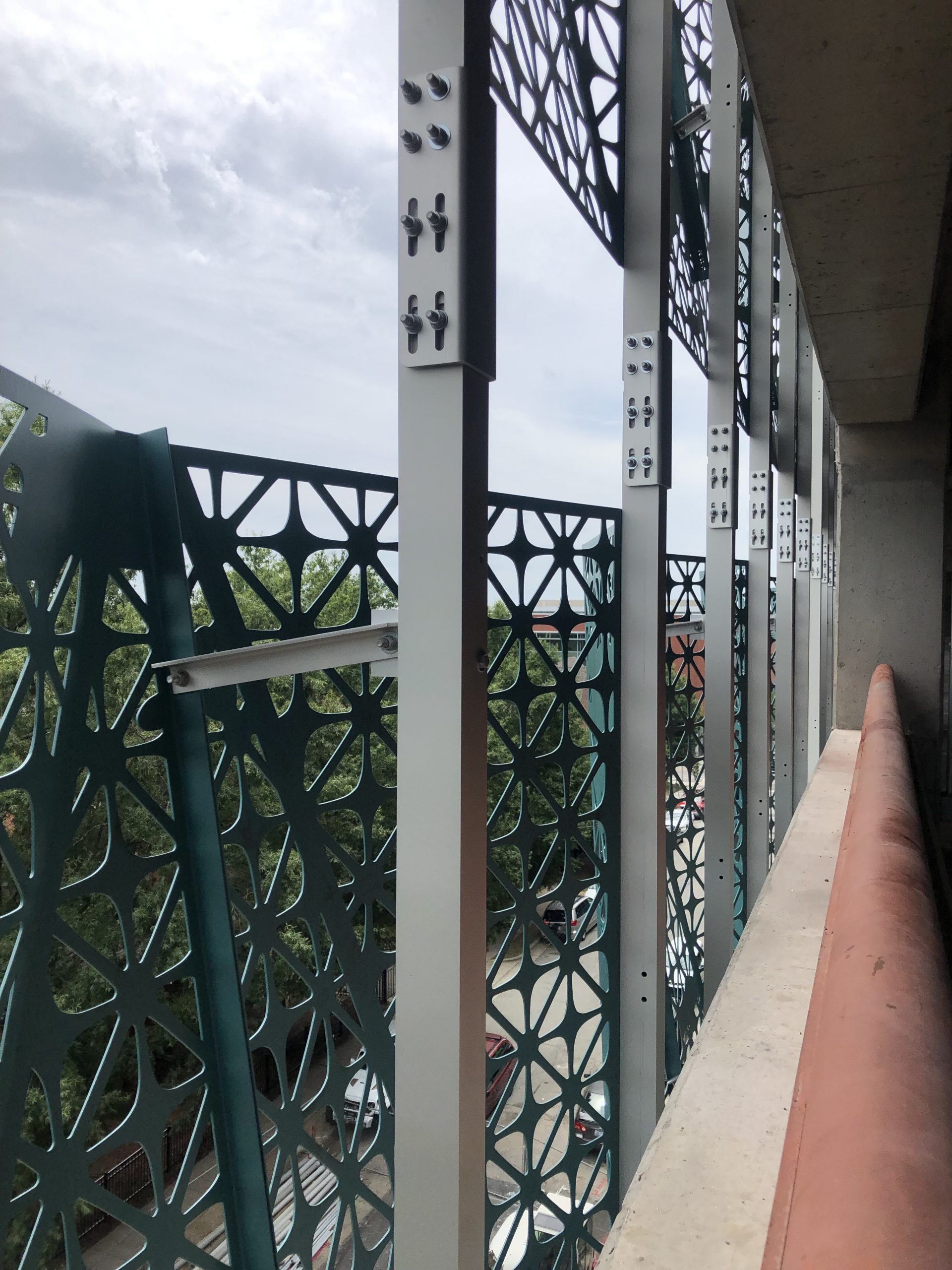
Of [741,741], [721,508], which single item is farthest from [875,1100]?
[741,741]

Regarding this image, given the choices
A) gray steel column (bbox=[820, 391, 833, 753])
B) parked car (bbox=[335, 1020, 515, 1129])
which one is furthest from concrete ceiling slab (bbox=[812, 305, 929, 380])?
gray steel column (bbox=[820, 391, 833, 753])

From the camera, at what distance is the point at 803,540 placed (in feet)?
27.0

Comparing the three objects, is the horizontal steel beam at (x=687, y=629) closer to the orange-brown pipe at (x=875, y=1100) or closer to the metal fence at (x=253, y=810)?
the metal fence at (x=253, y=810)

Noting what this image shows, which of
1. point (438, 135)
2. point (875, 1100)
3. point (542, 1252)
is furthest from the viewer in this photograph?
point (542, 1252)

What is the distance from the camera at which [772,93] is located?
1922 mm

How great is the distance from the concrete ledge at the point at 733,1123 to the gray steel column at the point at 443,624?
38cm

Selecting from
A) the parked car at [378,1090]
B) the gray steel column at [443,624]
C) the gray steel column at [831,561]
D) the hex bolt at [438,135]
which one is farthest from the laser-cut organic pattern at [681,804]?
the gray steel column at [831,561]

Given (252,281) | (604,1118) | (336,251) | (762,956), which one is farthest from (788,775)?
(336,251)

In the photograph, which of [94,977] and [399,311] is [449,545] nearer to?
[399,311]

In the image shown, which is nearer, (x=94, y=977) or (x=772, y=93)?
(x=772, y=93)

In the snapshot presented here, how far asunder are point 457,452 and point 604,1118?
282 cm

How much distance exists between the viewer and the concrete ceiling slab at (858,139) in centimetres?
168

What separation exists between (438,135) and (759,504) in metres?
5.23

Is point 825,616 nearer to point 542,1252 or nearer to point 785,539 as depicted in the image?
point 785,539
